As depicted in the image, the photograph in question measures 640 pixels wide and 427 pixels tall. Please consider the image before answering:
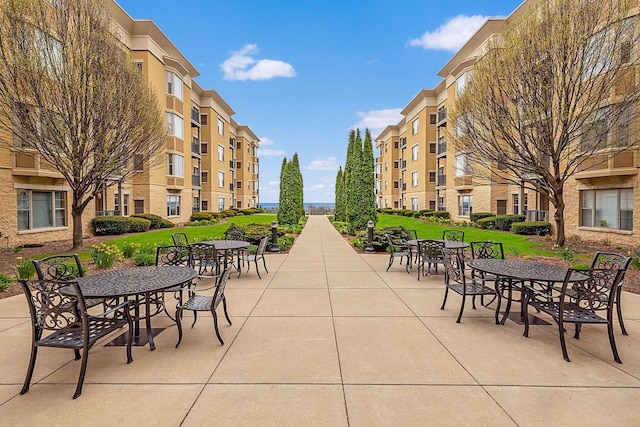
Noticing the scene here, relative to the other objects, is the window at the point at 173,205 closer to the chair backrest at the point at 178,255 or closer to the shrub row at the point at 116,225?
the shrub row at the point at 116,225

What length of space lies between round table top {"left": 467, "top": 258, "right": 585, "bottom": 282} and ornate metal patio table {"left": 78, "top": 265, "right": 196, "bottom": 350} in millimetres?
5197

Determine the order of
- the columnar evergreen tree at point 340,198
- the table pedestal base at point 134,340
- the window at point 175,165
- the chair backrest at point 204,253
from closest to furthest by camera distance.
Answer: the table pedestal base at point 134,340 < the chair backrest at point 204,253 < the window at point 175,165 < the columnar evergreen tree at point 340,198

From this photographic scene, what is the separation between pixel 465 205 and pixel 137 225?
92.0 ft

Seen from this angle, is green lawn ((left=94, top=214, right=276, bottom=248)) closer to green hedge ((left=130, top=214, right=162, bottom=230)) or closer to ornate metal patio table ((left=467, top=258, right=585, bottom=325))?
green hedge ((left=130, top=214, right=162, bottom=230))

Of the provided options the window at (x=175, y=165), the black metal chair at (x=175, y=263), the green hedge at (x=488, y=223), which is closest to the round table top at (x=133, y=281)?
the black metal chair at (x=175, y=263)

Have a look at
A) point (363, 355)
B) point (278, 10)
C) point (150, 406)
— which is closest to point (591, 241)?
point (363, 355)

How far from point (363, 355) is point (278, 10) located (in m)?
29.8

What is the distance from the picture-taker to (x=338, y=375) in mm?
3951

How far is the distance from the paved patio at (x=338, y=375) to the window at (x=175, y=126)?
2440 cm

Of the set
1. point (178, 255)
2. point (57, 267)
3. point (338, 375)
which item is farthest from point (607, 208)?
point (57, 267)

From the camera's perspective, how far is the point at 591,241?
16.2 m

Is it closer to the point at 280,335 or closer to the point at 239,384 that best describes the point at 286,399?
the point at 239,384

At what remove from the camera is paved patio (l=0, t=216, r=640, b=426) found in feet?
10.6

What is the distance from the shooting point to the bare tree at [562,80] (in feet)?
40.8
